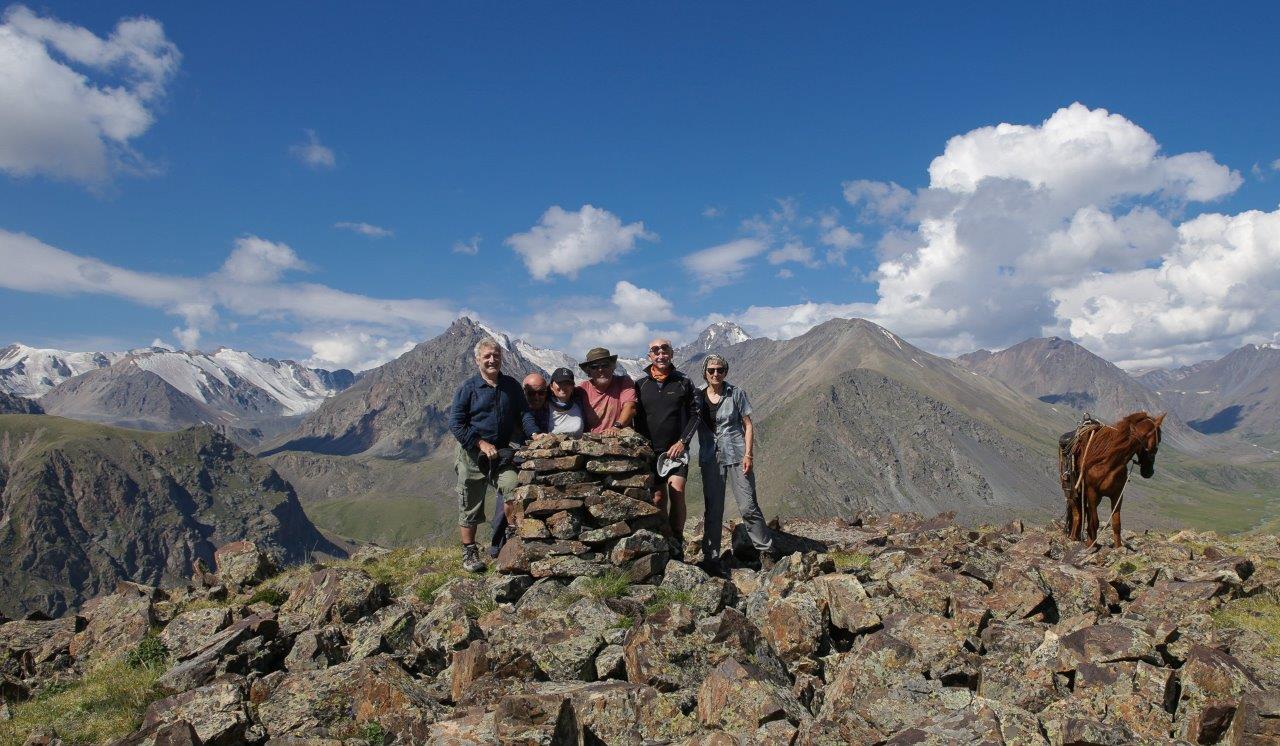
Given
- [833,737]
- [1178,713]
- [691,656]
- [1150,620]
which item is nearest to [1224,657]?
[1178,713]

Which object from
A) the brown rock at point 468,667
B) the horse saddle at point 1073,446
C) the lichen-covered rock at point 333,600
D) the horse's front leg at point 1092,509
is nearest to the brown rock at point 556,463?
the lichen-covered rock at point 333,600

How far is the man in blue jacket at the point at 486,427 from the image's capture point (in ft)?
49.4

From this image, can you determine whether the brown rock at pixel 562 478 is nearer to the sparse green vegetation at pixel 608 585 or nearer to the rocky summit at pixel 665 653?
the rocky summit at pixel 665 653

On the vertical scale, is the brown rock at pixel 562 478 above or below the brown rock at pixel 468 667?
above

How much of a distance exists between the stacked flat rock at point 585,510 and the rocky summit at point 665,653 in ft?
0.20

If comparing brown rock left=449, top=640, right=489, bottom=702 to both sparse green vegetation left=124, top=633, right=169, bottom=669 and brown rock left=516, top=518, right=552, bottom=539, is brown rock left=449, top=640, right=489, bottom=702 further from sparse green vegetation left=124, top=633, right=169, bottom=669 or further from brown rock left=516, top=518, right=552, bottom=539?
sparse green vegetation left=124, top=633, right=169, bottom=669

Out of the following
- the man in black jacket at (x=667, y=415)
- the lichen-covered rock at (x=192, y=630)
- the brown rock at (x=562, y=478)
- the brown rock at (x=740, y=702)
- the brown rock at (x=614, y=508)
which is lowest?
the lichen-covered rock at (x=192, y=630)

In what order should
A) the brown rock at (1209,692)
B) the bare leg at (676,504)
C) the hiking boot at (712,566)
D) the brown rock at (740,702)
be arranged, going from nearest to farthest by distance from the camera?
the brown rock at (1209,692) → the brown rock at (740,702) → the hiking boot at (712,566) → the bare leg at (676,504)

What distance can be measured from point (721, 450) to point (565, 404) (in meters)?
3.59

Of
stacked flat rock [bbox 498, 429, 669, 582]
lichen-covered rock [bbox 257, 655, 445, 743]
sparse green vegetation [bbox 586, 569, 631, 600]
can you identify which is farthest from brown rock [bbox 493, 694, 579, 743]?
stacked flat rock [bbox 498, 429, 669, 582]

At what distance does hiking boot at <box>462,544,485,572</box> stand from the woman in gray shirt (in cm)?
497

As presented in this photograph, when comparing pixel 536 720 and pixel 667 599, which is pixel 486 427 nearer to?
pixel 667 599

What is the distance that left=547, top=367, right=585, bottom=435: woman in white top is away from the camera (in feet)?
48.9

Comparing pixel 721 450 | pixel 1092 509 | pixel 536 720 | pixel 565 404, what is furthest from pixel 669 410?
pixel 1092 509
